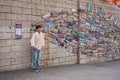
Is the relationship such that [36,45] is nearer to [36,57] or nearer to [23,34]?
[36,57]

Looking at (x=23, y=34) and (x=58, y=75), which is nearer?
(x=58, y=75)

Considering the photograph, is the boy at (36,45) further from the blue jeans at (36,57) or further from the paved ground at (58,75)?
the paved ground at (58,75)

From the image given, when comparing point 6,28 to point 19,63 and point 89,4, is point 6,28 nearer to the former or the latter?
point 19,63

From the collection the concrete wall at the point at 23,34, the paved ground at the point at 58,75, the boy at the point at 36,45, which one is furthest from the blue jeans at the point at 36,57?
the concrete wall at the point at 23,34

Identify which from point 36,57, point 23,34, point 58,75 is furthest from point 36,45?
point 58,75

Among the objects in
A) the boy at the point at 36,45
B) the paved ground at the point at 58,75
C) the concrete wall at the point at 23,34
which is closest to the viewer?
the paved ground at the point at 58,75

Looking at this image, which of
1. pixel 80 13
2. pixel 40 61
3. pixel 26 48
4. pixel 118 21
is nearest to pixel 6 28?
pixel 26 48

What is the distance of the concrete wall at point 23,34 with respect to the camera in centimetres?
962

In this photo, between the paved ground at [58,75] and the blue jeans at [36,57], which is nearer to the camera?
the paved ground at [58,75]

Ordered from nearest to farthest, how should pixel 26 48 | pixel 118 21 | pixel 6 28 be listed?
1. pixel 6 28
2. pixel 26 48
3. pixel 118 21

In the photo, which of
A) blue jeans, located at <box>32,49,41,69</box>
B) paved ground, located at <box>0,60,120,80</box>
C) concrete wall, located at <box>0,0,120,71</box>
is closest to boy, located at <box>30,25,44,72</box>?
blue jeans, located at <box>32,49,41,69</box>

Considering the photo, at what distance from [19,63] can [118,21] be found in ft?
27.8

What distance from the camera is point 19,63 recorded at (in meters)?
10.2

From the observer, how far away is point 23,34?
33.9ft
